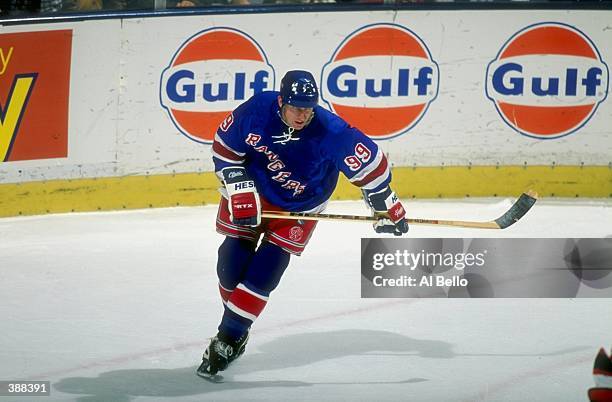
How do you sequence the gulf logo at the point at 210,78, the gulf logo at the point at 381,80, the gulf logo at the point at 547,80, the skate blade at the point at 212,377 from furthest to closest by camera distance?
1. the gulf logo at the point at 547,80
2. the gulf logo at the point at 381,80
3. the gulf logo at the point at 210,78
4. the skate blade at the point at 212,377

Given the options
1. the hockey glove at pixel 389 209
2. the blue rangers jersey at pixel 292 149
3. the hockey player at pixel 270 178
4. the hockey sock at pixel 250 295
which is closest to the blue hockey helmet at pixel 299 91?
the hockey player at pixel 270 178

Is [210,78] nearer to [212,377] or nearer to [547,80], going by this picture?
[547,80]

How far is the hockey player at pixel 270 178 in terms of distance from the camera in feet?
14.7

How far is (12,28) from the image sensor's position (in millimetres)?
7000

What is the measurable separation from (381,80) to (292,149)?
3145mm

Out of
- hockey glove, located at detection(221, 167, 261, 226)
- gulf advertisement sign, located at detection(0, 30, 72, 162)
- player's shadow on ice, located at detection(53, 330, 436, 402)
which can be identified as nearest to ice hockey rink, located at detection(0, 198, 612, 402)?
player's shadow on ice, located at detection(53, 330, 436, 402)

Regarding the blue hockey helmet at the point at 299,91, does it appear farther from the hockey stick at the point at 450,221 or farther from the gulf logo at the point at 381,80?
the gulf logo at the point at 381,80

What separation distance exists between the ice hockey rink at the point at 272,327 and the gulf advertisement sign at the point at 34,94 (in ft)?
1.48

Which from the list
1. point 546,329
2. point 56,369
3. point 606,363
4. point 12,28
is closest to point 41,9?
point 12,28

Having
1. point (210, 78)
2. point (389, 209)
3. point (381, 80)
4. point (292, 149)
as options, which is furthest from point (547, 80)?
point (292, 149)

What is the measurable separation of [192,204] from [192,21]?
112 centimetres

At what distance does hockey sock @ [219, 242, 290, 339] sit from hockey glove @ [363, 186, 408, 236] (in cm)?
43

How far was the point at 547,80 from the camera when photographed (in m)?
7.68

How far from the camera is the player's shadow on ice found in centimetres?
428
